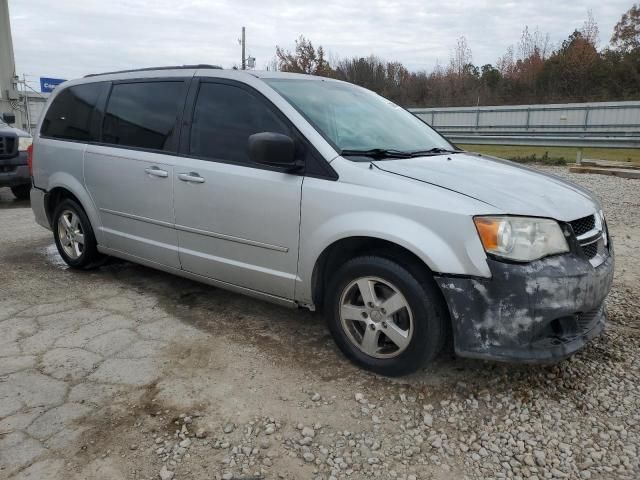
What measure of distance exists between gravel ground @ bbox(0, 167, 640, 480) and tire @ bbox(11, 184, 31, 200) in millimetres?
6263

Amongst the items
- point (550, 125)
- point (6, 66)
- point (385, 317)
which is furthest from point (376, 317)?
point (550, 125)

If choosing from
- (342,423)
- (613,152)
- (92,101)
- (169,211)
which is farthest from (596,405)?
(613,152)

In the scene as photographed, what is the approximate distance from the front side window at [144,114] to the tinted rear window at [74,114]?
25 cm

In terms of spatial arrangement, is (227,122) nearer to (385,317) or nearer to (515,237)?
(385,317)

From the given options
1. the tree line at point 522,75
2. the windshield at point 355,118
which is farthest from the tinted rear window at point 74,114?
the tree line at point 522,75

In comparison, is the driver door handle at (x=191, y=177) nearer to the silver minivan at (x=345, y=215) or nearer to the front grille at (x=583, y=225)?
the silver minivan at (x=345, y=215)

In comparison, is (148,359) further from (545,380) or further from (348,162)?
(545,380)

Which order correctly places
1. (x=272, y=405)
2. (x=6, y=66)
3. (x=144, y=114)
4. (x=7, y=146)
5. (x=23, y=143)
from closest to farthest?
(x=272, y=405) < (x=144, y=114) < (x=7, y=146) < (x=23, y=143) < (x=6, y=66)

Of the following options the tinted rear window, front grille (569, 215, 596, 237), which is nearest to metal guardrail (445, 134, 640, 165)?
the tinted rear window

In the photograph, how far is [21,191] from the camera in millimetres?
9484

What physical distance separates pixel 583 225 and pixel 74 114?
423cm

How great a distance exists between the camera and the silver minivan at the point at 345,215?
8.61 ft

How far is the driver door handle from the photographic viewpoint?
11.9 feet

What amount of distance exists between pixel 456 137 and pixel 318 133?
1802 centimetres
